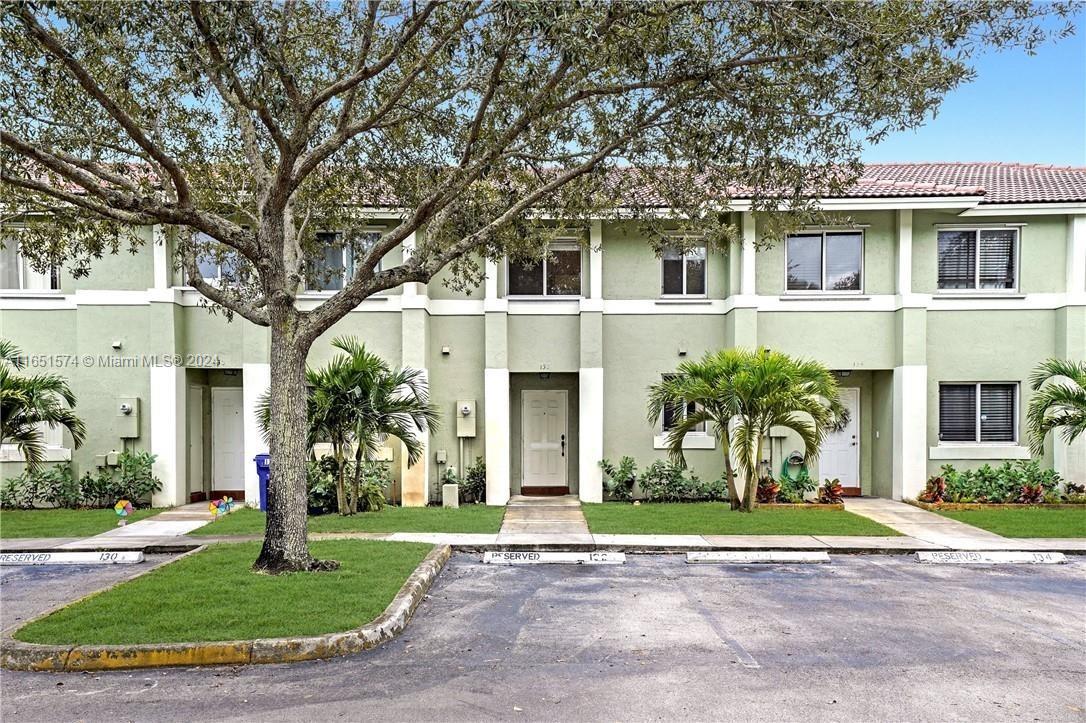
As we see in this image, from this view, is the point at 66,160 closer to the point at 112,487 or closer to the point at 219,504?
the point at 219,504

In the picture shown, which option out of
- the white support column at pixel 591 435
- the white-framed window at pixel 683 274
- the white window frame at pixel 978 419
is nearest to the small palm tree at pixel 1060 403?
the white window frame at pixel 978 419

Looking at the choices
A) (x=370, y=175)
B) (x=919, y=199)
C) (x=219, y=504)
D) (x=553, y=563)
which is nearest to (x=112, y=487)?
(x=219, y=504)

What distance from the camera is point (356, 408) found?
40.5 feet

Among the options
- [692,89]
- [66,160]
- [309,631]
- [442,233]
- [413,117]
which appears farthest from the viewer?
[442,233]

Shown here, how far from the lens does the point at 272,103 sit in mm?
8031

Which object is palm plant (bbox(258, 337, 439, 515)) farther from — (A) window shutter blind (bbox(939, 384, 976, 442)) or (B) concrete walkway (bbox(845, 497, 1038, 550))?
(A) window shutter blind (bbox(939, 384, 976, 442))

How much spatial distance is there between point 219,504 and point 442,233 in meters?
6.59

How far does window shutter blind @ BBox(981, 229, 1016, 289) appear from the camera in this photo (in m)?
15.2

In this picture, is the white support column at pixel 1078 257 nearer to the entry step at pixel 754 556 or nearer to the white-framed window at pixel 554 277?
the entry step at pixel 754 556

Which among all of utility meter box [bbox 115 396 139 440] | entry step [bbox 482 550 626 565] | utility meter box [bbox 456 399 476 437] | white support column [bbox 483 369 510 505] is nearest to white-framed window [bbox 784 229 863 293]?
white support column [bbox 483 369 510 505]

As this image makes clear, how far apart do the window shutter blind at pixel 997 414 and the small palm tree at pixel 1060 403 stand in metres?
0.58

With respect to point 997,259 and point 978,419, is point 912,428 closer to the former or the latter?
point 978,419

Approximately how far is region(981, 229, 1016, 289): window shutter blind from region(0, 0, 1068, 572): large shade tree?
7.38m

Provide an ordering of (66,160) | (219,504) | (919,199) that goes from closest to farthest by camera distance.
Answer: (66,160), (219,504), (919,199)
